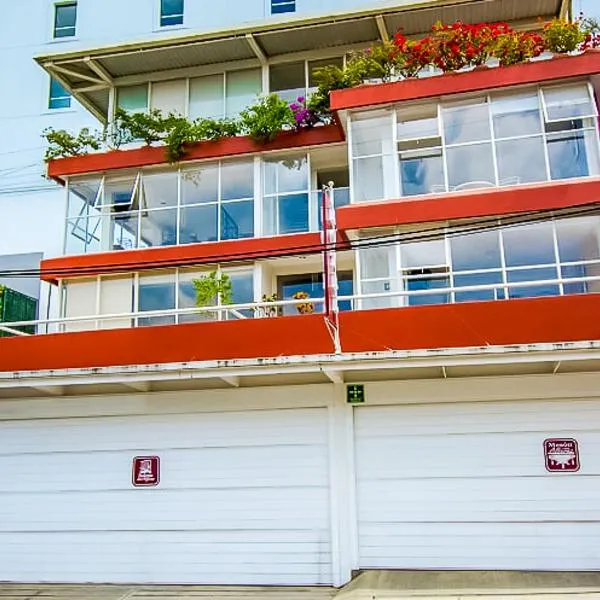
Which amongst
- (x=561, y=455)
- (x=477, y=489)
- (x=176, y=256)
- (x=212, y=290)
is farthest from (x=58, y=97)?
(x=561, y=455)

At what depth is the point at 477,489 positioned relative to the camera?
8.47 m

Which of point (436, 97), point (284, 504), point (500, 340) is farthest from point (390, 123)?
point (284, 504)

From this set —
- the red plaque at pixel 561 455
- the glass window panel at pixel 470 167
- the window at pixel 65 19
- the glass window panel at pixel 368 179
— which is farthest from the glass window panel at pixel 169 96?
the red plaque at pixel 561 455

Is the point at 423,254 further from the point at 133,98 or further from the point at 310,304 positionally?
the point at 133,98

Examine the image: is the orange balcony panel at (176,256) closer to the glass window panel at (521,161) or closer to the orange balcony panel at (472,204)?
the orange balcony panel at (472,204)

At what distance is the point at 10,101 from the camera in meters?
22.9

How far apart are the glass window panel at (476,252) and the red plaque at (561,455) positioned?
369 cm

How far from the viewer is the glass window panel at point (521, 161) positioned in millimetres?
11863

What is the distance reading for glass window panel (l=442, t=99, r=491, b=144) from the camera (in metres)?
12.3

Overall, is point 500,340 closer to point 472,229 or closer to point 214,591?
point 472,229

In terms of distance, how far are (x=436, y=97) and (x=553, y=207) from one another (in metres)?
3.03

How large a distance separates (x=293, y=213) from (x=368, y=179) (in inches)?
92.4

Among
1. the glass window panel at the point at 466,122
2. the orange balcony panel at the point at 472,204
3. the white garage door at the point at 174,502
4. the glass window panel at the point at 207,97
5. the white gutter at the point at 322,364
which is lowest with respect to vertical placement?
the white garage door at the point at 174,502

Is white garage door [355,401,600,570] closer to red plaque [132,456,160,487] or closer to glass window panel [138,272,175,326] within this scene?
red plaque [132,456,160,487]
